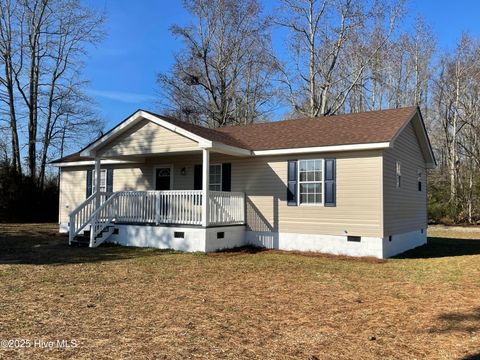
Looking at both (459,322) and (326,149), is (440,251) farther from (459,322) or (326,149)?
(459,322)

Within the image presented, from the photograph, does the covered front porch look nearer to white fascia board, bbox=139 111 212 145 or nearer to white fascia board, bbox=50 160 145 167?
white fascia board, bbox=139 111 212 145

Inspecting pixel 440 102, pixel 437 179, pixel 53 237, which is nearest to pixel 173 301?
pixel 53 237

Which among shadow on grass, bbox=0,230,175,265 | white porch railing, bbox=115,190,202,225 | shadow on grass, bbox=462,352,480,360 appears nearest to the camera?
shadow on grass, bbox=462,352,480,360

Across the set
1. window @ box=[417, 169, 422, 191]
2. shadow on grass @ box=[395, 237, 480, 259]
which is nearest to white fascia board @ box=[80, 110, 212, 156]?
shadow on grass @ box=[395, 237, 480, 259]

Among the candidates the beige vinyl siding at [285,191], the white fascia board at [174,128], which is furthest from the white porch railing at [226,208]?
the white fascia board at [174,128]

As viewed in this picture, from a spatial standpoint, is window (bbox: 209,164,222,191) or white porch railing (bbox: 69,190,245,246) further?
window (bbox: 209,164,222,191)

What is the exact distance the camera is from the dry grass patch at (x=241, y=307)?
4758mm

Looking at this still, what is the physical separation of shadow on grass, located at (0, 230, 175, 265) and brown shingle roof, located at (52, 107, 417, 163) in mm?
4249

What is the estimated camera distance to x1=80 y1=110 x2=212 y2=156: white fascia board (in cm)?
1285

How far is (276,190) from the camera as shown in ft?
45.8

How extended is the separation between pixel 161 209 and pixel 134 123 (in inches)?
119

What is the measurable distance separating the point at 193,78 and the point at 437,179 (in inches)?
745

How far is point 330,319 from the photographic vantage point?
5.95 meters

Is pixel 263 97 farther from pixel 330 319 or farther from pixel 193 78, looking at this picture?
pixel 330 319
